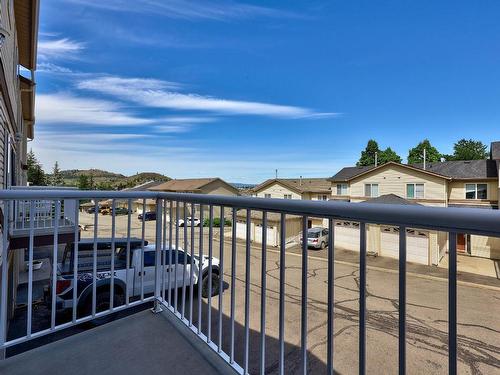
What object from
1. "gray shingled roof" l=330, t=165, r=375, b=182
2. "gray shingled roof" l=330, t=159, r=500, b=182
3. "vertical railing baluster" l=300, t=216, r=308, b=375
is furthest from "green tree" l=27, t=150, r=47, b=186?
"vertical railing baluster" l=300, t=216, r=308, b=375

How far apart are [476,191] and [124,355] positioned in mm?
19142

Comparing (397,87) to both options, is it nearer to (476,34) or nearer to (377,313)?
(476,34)

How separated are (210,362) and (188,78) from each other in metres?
17.9

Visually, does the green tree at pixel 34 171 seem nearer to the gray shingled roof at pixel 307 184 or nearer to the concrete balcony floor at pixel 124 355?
the gray shingled roof at pixel 307 184

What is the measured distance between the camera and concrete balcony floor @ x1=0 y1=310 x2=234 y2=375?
5.03 ft

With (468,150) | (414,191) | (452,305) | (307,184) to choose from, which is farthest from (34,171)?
(468,150)

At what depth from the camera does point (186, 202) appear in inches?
73.8

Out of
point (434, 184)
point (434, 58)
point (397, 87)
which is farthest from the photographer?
point (397, 87)

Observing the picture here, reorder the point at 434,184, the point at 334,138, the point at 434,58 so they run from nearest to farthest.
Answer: the point at 434,184, the point at 434,58, the point at 334,138

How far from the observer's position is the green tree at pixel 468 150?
42094mm

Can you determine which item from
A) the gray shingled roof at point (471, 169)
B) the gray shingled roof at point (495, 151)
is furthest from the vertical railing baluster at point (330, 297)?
the gray shingled roof at point (471, 169)

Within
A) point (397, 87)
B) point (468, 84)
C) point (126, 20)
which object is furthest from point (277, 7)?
point (468, 84)

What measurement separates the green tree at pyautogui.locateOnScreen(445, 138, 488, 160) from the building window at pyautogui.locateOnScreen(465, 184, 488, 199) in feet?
98.9

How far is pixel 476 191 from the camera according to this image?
51.6 feet
